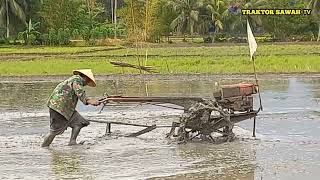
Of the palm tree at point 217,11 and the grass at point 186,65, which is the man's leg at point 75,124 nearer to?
the grass at point 186,65

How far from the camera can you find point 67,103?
10.6 meters

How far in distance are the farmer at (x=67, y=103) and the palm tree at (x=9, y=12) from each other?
4893 centimetres

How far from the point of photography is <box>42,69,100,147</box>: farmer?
10.5 meters

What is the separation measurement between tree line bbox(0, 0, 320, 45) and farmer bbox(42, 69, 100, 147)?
43.6m

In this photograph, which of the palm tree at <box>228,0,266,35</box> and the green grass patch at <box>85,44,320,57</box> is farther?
the palm tree at <box>228,0,266,35</box>

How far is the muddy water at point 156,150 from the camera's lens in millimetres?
8442

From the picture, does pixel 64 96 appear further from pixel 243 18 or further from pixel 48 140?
pixel 243 18

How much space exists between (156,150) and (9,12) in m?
51.2

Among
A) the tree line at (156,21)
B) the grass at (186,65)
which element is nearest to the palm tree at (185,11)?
the tree line at (156,21)

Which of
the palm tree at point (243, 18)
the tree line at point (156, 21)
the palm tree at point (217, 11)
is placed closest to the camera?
the tree line at point (156, 21)

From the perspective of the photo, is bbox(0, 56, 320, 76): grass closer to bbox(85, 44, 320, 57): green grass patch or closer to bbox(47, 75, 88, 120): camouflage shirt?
bbox(85, 44, 320, 57): green grass patch

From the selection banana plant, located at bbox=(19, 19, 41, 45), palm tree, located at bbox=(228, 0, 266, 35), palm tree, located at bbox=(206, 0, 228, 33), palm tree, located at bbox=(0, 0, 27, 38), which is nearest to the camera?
banana plant, located at bbox=(19, 19, 41, 45)

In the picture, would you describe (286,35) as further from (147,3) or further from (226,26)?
(147,3)

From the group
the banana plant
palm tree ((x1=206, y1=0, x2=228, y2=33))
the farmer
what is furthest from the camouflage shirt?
palm tree ((x1=206, y1=0, x2=228, y2=33))
